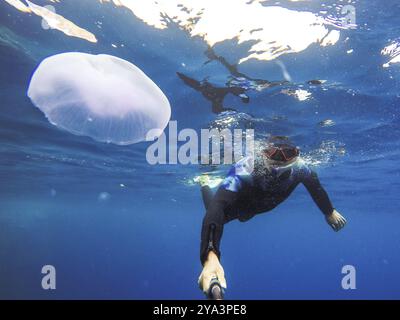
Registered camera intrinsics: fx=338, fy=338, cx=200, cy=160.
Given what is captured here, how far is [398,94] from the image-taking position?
10070mm

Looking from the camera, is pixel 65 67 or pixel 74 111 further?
pixel 74 111

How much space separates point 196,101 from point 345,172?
44.7 ft

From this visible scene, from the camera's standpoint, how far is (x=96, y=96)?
441 cm

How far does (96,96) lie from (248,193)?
262 centimetres

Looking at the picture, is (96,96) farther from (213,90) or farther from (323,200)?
(213,90)

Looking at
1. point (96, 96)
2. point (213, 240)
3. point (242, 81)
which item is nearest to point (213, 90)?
point (242, 81)

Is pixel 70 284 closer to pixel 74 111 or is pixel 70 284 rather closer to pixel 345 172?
pixel 345 172

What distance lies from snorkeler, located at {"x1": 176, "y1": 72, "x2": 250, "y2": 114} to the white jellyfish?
17.3 ft

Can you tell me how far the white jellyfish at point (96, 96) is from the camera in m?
4.22

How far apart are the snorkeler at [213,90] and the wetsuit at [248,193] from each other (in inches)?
187

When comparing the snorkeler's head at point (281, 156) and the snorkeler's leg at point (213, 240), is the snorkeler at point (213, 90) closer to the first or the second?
the snorkeler's head at point (281, 156)

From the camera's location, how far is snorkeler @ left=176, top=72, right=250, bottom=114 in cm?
999

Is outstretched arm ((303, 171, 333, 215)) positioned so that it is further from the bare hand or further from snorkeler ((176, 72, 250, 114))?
snorkeler ((176, 72, 250, 114))
